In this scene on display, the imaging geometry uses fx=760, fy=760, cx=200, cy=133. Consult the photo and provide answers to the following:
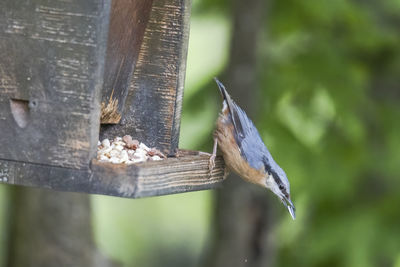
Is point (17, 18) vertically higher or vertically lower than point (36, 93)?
higher

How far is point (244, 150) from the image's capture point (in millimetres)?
4383

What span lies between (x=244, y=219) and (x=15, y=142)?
10.9ft

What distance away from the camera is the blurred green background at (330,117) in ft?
20.6

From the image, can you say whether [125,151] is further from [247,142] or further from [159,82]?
[247,142]

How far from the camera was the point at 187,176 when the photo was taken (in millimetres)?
3812

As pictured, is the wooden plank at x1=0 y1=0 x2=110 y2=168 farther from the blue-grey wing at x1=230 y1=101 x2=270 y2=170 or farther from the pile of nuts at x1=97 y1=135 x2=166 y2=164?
the blue-grey wing at x1=230 y1=101 x2=270 y2=170

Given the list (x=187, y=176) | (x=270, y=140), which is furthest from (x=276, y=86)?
(x=187, y=176)

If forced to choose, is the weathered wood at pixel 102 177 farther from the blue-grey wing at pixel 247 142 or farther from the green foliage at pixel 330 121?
the green foliage at pixel 330 121

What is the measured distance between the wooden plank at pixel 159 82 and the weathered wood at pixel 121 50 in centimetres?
7

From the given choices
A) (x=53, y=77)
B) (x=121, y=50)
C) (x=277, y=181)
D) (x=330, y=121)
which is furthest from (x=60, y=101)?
(x=330, y=121)

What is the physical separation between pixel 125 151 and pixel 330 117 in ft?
11.7

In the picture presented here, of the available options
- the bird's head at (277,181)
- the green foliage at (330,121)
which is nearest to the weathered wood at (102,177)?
the bird's head at (277,181)

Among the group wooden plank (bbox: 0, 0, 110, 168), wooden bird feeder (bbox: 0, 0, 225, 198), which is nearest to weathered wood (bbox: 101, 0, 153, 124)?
wooden bird feeder (bbox: 0, 0, 225, 198)

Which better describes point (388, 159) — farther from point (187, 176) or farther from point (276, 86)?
point (187, 176)
